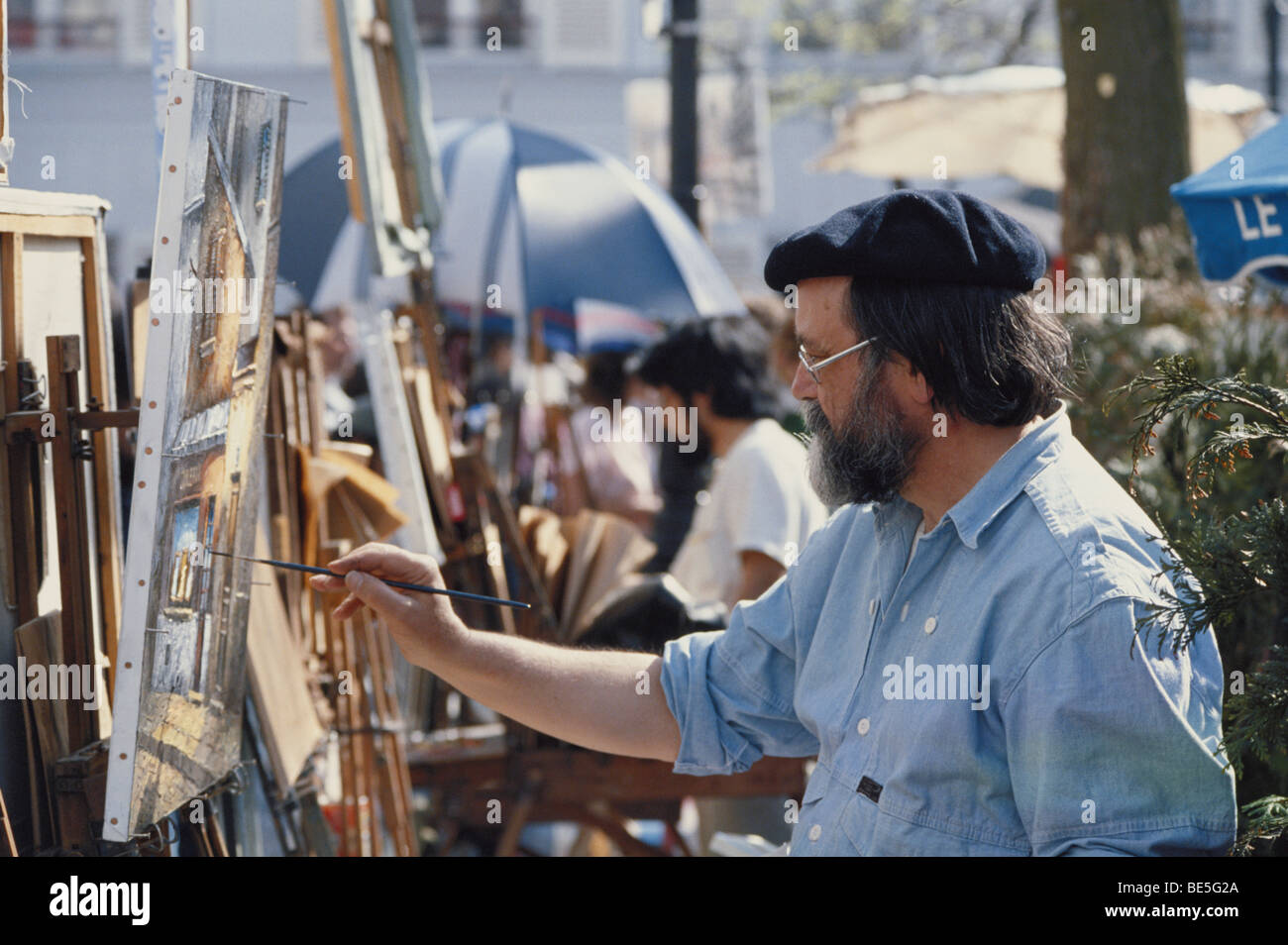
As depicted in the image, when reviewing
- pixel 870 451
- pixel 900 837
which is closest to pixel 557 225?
pixel 870 451

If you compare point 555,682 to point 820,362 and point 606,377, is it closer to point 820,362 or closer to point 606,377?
point 820,362

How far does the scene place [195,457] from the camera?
1.93 m

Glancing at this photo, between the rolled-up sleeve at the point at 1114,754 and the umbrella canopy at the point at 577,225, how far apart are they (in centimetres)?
331

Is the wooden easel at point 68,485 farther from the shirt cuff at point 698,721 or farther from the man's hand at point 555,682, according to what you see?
the shirt cuff at point 698,721

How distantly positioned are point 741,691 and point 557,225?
350cm

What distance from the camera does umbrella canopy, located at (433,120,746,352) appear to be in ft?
17.2

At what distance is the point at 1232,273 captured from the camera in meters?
3.30

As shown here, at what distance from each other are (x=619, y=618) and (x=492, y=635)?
1.59m

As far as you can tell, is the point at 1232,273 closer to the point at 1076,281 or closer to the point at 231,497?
the point at 1076,281

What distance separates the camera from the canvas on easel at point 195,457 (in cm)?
180

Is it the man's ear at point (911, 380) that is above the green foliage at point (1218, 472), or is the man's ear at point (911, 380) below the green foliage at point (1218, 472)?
above

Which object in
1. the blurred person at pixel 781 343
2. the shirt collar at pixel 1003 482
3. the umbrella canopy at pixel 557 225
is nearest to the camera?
the shirt collar at pixel 1003 482

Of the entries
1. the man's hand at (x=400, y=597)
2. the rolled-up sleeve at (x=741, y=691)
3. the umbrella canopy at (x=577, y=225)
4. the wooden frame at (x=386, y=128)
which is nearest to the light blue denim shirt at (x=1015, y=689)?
the rolled-up sleeve at (x=741, y=691)
